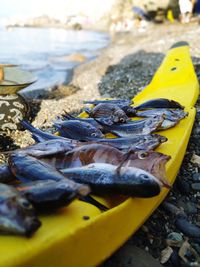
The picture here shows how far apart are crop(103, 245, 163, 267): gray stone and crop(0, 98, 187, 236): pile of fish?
43 centimetres

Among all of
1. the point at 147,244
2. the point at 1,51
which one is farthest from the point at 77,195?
the point at 1,51

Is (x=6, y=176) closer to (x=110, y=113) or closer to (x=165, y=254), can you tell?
(x=165, y=254)

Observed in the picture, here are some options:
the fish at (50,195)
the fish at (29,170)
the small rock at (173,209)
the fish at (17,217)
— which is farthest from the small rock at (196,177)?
the fish at (17,217)

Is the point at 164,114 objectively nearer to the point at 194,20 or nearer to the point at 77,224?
the point at 77,224

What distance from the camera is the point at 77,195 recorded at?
7.70 feet

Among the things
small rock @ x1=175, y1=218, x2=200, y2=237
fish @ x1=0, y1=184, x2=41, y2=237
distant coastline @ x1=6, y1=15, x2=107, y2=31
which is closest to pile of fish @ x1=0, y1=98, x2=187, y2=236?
fish @ x1=0, y1=184, x2=41, y2=237

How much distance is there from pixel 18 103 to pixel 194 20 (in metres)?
19.2

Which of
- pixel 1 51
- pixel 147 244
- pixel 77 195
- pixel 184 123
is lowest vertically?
pixel 1 51

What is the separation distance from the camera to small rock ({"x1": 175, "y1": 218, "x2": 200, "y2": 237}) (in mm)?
3140

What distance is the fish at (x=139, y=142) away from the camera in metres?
3.46

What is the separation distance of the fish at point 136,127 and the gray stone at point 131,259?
1548 mm

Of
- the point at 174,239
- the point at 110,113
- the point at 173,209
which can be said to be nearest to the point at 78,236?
the point at 174,239

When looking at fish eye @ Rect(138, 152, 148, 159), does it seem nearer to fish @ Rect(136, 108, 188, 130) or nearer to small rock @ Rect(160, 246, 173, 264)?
small rock @ Rect(160, 246, 173, 264)

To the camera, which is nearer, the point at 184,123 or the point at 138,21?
the point at 184,123
